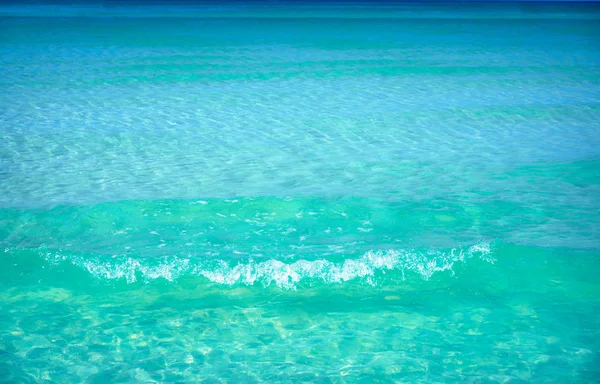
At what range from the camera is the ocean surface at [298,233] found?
387 cm

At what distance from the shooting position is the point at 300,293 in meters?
4.59

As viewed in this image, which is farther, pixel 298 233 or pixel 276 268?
pixel 298 233

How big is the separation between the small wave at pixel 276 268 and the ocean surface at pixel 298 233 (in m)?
0.02

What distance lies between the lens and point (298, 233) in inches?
217

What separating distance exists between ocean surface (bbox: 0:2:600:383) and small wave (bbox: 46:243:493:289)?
19 mm

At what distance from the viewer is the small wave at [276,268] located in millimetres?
4754

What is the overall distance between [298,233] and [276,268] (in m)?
0.74

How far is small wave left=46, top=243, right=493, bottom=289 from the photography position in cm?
475

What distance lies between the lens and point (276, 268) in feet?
15.8

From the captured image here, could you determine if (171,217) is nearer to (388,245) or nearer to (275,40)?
(388,245)

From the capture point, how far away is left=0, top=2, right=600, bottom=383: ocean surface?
12.7ft

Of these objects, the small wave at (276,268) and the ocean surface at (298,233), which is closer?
the ocean surface at (298,233)

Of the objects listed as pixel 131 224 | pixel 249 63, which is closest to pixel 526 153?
pixel 131 224

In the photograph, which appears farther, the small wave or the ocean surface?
the small wave
